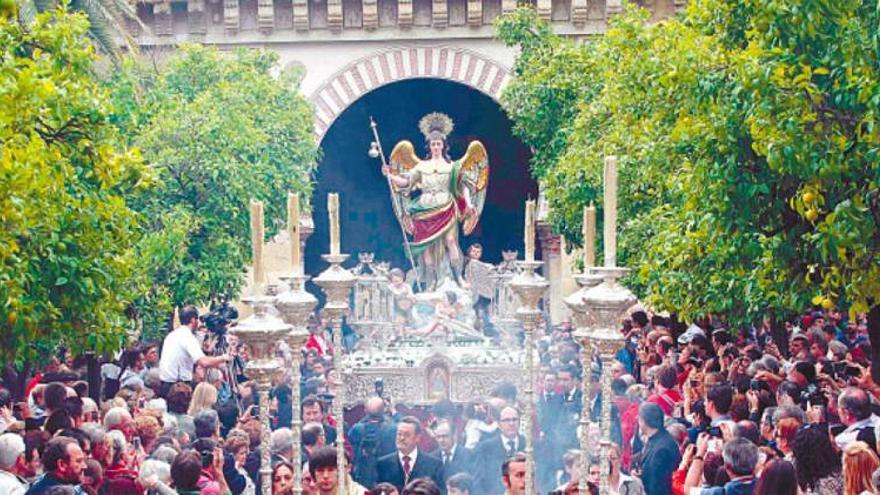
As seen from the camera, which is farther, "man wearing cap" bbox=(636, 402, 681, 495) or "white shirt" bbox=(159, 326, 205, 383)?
"white shirt" bbox=(159, 326, 205, 383)

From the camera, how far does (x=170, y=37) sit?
2709cm

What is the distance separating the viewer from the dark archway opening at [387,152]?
30.4 meters

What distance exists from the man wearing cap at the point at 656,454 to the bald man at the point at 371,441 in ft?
6.77

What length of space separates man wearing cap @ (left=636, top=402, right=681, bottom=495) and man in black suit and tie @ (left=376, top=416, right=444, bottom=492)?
1.56 m

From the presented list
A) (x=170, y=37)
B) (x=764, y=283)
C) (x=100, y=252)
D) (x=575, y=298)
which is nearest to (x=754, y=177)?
(x=764, y=283)

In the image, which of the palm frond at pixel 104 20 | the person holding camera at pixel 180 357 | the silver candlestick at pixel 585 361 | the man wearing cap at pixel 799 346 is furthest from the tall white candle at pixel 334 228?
the palm frond at pixel 104 20

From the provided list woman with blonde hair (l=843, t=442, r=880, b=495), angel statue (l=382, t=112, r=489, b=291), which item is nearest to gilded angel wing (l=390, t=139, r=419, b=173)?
angel statue (l=382, t=112, r=489, b=291)

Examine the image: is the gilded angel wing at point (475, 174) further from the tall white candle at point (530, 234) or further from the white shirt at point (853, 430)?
the white shirt at point (853, 430)

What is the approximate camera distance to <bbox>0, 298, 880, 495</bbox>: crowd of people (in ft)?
27.7

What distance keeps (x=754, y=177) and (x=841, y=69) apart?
127cm

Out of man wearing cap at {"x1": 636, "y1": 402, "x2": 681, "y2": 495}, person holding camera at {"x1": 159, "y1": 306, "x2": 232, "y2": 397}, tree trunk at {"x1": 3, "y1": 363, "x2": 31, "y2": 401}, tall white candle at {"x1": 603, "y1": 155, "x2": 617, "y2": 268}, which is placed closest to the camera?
tall white candle at {"x1": 603, "y1": 155, "x2": 617, "y2": 268}

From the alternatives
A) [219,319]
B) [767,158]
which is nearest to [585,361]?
[767,158]

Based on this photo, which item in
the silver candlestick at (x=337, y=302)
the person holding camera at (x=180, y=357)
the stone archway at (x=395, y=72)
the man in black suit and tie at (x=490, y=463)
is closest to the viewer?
the silver candlestick at (x=337, y=302)

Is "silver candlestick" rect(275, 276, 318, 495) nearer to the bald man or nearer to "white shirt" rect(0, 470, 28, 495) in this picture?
"white shirt" rect(0, 470, 28, 495)
